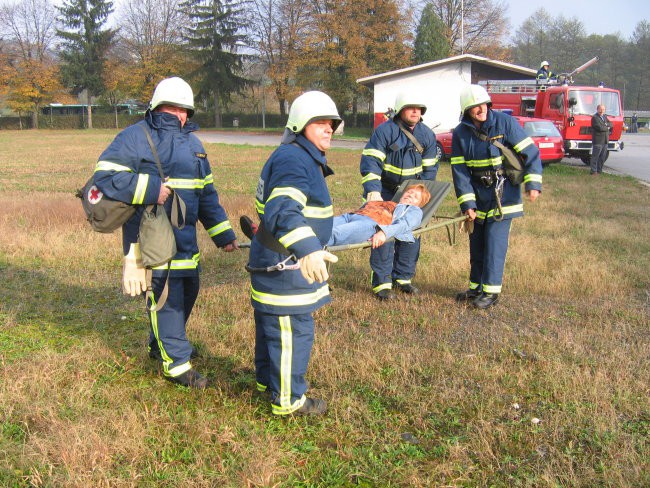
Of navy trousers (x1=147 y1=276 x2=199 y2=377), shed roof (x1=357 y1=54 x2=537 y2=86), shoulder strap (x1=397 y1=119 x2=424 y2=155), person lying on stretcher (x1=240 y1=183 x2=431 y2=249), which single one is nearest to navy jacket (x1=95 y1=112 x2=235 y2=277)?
navy trousers (x1=147 y1=276 x2=199 y2=377)

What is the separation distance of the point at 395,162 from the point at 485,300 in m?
1.61

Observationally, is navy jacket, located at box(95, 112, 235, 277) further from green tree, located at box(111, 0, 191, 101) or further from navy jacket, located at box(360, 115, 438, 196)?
green tree, located at box(111, 0, 191, 101)

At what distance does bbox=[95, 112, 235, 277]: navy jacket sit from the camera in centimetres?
356

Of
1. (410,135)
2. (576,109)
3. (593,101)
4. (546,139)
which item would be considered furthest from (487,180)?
(593,101)

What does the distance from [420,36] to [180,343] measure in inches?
1821

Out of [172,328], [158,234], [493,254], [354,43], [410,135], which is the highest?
[354,43]

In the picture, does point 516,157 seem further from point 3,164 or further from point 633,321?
point 3,164

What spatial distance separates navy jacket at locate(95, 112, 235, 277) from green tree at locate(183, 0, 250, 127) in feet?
179

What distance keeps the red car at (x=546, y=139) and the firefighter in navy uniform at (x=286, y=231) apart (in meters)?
16.0

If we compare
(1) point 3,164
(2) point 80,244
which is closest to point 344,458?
(2) point 80,244

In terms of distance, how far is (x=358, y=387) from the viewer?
3934 millimetres

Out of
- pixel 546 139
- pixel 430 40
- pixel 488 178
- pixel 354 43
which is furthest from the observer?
pixel 430 40

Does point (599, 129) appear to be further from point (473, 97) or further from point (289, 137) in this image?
point (289, 137)

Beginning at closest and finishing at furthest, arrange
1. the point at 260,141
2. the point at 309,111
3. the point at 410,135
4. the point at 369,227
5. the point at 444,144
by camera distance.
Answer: the point at 309,111, the point at 369,227, the point at 410,135, the point at 444,144, the point at 260,141
